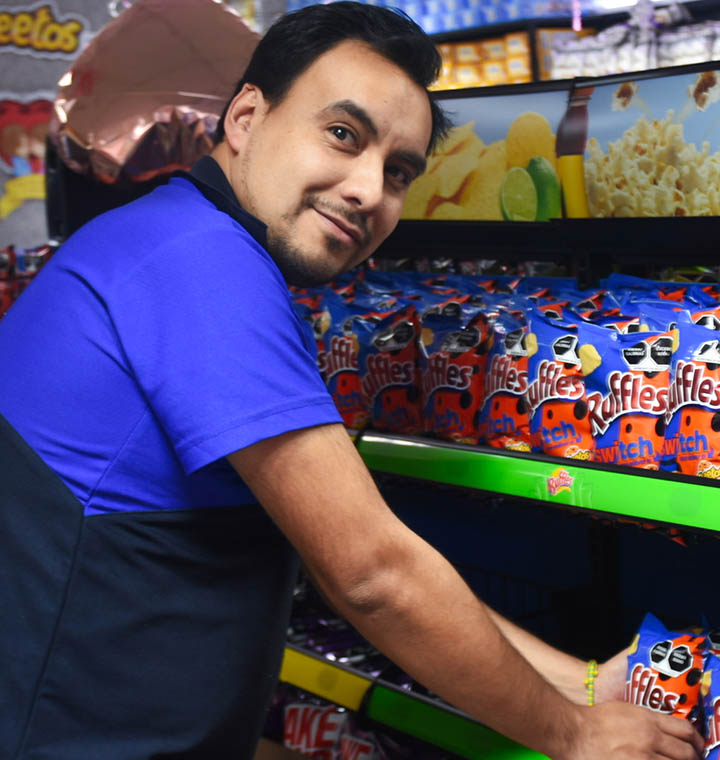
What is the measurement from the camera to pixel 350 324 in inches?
88.1

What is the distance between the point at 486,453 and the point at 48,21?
197 inches

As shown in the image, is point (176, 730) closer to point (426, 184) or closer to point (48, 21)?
point (426, 184)

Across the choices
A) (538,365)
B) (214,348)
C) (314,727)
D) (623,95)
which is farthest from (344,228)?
(314,727)

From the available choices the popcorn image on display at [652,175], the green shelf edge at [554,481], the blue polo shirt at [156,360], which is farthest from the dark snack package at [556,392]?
the blue polo shirt at [156,360]

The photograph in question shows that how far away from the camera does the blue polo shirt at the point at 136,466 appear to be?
3.88 ft

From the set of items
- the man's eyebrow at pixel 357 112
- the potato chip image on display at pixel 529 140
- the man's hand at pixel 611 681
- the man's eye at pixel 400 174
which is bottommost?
the man's hand at pixel 611 681

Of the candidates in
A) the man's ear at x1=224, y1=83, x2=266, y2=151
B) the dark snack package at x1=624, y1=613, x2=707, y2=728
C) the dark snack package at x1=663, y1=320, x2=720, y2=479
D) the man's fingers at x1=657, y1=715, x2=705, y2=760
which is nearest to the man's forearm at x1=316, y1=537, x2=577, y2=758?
the man's fingers at x1=657, y1=715, x2=705, y2=760

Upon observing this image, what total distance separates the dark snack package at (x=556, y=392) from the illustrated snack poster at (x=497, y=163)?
0.36 metres

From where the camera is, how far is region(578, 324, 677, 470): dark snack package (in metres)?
1.65

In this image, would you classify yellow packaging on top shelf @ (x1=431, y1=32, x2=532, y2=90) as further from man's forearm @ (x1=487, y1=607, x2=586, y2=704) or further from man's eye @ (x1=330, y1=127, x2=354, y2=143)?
man's forearm @ (x1=487, y1=607, x2=586, y2=704)

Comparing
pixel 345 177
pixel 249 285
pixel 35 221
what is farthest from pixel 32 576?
pixel 35 221

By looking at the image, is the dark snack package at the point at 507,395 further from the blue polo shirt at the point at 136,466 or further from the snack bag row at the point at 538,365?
the blue polo shirt at the point at 136,466

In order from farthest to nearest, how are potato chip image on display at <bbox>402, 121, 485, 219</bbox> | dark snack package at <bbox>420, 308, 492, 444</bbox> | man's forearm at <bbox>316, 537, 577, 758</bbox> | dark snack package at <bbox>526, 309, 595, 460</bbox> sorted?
potato chip image on display at <bbox>402, 121, 485, 219</bbox> < dark snack package at <bbox>420, 308, 492, 444</bbox> < dark snack package at <bbox>526, 309, 595, 460</bbox> < man's forearm at <bbox>316, 537, 577, 758</bbox>

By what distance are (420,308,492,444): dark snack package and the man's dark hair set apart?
1.84 feet
